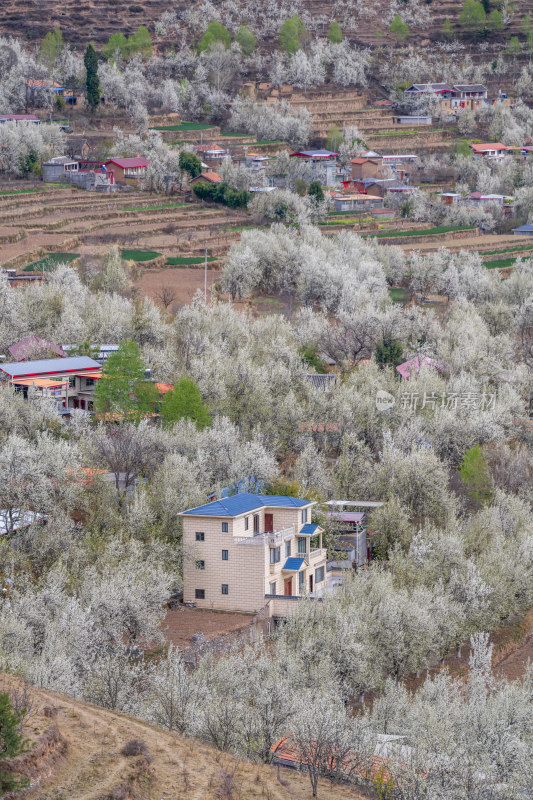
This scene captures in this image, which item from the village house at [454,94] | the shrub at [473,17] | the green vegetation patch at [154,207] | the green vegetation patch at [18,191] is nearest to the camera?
the green vegetation patch at [18,191]

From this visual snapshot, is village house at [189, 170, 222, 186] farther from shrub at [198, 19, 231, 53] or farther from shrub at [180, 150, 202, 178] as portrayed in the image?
shrub at [198, 19, 231, 53]

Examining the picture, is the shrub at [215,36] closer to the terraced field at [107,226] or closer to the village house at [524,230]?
the terraced field at [107,226]

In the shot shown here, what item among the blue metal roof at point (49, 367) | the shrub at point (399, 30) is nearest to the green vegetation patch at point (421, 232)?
the blue metal roof at point (49, 367)

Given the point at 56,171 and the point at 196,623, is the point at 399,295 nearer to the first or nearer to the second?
the point at 56,171

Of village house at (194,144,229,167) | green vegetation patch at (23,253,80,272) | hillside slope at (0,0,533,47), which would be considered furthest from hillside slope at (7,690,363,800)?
hillside slope at (0,0,533,47)

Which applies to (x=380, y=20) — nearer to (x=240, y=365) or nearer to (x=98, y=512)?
(x=240, y=365)

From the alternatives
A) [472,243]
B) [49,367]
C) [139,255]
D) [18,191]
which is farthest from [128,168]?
[49,367]
